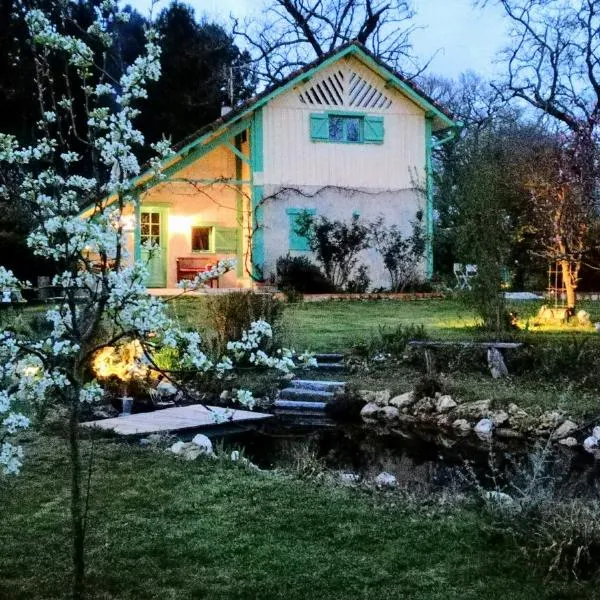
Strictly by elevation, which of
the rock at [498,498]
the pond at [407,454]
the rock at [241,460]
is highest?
the rock at [498,498]

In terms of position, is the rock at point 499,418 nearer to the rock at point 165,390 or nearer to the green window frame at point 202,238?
the rock at point 165,390

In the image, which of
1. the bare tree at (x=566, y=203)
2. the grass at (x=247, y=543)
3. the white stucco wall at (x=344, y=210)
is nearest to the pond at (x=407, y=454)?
the grass at (x=247, y=543)

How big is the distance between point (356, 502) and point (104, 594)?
1.80 metres

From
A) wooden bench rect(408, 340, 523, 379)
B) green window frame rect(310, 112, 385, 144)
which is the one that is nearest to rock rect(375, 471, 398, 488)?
wooden bench rect(408, 340, 523, 379)

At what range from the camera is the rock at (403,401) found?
8828mm

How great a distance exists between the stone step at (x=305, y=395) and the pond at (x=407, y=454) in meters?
0.45

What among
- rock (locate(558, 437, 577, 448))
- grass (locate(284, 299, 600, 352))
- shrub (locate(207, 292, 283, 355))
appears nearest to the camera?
rock (locate(558, 437, 577, 448))

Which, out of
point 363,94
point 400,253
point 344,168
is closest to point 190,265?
point 344,168

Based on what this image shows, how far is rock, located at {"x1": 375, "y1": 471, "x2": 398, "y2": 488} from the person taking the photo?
564 centimetres

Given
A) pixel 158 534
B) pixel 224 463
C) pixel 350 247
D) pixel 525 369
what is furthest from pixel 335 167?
pixel 158 534

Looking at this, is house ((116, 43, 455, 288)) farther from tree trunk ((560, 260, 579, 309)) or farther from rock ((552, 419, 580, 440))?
rock ((552, 419, 580, 440))

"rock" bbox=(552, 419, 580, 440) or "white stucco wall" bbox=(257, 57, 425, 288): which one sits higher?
"white stucco wall" bbox=(257, 57, 425, 288)

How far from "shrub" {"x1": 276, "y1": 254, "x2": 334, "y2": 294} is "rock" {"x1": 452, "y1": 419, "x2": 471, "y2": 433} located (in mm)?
10530

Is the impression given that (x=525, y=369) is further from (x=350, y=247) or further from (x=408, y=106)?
(x=408, y=106)
